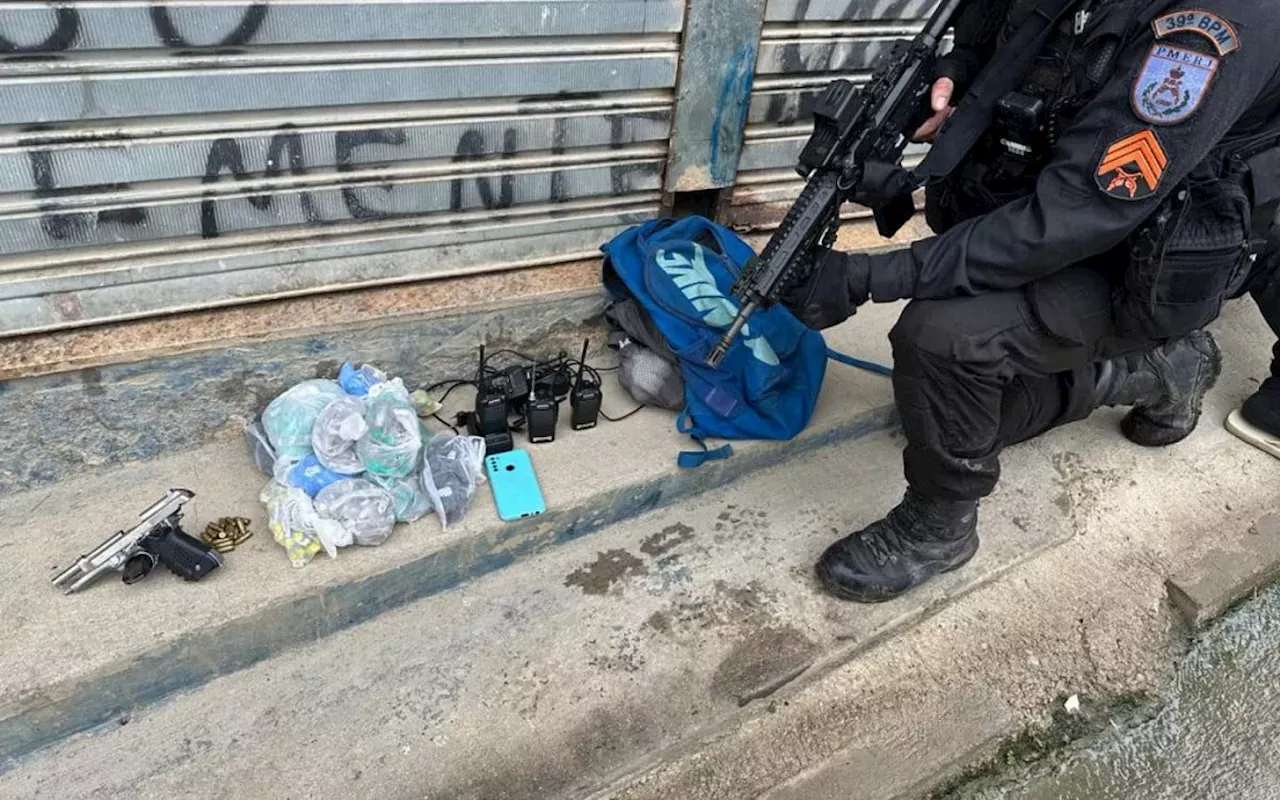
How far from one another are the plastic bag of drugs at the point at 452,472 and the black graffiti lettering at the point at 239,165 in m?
0.85

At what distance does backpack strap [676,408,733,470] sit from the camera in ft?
8.84

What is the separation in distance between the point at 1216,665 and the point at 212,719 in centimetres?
285

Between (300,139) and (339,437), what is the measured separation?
2.83 feet

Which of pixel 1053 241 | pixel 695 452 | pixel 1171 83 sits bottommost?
pixel 695 452

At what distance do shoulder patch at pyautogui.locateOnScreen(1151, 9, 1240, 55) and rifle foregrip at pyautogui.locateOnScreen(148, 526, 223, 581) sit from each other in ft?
8.53

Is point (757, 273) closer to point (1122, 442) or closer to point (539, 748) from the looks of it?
point (539, 748)

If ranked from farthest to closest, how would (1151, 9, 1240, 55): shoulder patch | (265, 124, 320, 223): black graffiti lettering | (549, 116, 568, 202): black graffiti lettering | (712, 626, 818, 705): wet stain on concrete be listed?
1. (549, 116, 568, 202): black graffiti lettering
2. (265, 124, 320, 223): black graffiti lettering
3. (712, 626, 818, 705): wet stain on concrete
4. (1151, 9, 1240, 55): shoulder patch

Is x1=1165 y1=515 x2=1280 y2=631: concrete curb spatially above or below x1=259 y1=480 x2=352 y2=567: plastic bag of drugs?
below

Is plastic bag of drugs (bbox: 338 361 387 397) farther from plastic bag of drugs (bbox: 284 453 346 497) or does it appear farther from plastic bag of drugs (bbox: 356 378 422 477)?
plastic bag of drugs (bbox: 284 453 346 497)

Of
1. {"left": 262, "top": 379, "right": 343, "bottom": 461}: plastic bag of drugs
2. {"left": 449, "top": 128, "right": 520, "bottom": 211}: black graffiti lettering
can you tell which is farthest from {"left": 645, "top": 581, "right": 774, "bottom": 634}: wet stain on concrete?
{"left": 449, "top": 128, "right": 520, "bottom": 211}: black graffiti lettering

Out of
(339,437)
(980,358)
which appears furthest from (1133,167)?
(339,437)

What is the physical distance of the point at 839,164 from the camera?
2.26m

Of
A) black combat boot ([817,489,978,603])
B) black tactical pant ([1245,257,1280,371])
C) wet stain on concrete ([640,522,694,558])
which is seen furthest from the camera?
black tactical pant ([1245,257,1280,371])

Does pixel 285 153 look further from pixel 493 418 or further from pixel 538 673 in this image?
pixel 538 673
